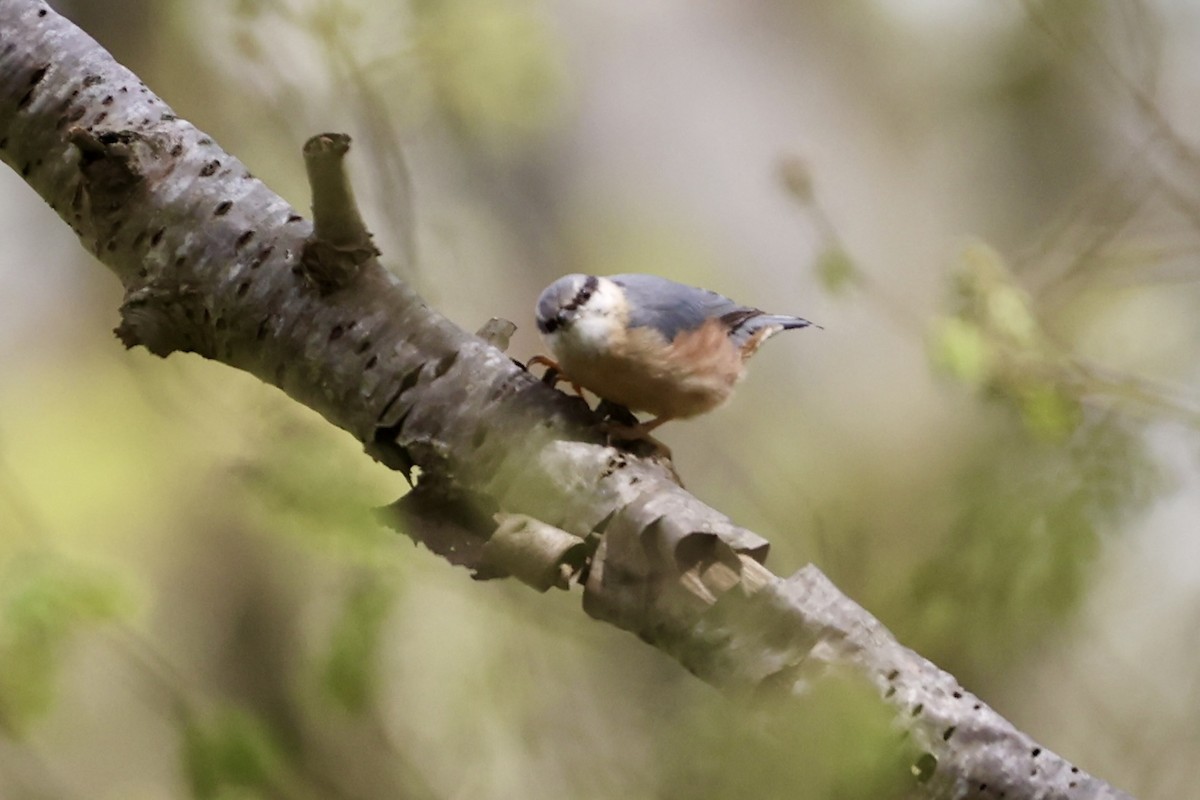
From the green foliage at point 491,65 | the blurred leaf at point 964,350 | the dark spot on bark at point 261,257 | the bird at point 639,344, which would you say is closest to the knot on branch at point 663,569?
the bird at point 639,344

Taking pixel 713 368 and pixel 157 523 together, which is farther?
pixel 157 523

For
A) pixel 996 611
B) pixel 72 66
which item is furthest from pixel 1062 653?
pixel 72 66

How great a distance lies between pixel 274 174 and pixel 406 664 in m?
0.55

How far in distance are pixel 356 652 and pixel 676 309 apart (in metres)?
0.35

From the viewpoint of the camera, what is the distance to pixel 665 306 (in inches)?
27.6

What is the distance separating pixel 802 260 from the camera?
1.32 metres

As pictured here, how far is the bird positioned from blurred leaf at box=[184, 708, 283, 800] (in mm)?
287

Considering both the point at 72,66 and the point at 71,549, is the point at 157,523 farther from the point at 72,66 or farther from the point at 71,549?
the point at 72,66

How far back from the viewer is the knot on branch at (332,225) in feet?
1.54

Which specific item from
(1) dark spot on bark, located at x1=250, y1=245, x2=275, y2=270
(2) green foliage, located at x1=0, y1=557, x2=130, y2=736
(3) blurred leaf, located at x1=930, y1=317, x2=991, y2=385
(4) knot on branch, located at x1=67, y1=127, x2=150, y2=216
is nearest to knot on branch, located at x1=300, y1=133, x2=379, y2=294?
(1) dark spot on bark, located at x1=250, y1=245, x2=275, y2=270

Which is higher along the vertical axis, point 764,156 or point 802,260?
point 764,156

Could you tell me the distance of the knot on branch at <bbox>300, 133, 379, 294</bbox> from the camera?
0.47 meters

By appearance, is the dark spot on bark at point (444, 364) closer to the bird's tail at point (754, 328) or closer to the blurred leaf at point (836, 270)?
the bird's tail at point (754, 328)

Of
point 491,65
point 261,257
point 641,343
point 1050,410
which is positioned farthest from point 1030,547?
point 491,65
